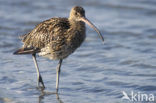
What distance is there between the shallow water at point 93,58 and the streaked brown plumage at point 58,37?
0.79 meters

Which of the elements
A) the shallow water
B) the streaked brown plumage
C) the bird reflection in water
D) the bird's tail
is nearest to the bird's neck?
the streaked brown plumage

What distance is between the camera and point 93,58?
1216cm

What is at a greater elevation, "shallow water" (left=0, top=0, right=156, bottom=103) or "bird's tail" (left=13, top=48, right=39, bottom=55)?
"bird's tail" (left=13, top=48, right=39, bottom=55)

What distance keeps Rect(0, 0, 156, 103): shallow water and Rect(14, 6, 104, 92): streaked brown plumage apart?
79 cm

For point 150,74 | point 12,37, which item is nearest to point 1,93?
point 150,74

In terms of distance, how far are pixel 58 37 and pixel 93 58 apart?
9.61 feet

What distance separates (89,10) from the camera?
1750cm

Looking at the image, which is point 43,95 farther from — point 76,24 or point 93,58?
point 93,58

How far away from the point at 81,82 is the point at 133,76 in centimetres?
125

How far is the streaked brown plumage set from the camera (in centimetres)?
938

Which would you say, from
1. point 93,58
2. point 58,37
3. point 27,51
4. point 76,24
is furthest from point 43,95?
point 93,58

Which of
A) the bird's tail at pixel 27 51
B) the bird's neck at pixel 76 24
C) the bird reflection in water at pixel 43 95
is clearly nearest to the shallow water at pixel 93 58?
the bird reflection in water at pixel 43 95

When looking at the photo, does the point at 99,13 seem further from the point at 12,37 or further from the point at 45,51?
the point at 45,51

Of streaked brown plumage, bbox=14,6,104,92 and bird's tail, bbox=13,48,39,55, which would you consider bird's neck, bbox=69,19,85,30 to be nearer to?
streaked brown plumage, bbox=14,6,104,92
